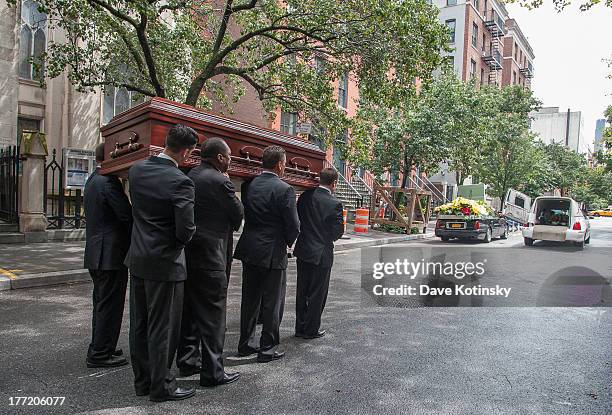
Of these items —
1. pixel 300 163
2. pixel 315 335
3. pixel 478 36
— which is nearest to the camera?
pixel 315 335

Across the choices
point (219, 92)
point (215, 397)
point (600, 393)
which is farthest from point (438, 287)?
point (219, 92)

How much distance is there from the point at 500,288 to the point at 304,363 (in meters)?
5.49

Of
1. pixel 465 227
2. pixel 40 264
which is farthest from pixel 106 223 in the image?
pixel 465 227

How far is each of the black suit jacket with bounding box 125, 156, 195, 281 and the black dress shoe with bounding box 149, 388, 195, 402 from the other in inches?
34.5

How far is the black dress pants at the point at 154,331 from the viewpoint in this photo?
11.4ft

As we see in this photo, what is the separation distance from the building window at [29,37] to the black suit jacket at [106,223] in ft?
45.6

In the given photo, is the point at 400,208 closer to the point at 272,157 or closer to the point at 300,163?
the point at 300,163

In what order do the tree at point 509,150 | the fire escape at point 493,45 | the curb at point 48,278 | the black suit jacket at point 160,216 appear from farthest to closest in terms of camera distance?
the fire escape at point 493,45
the tree at point 509,150
the curb at point 48,278
the black suit jacket at point 160,216

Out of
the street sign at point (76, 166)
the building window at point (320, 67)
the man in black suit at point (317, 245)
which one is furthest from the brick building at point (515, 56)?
the man in black suit at point (317, 245)

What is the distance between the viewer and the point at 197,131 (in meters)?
4.37

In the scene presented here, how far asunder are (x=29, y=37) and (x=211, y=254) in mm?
15975

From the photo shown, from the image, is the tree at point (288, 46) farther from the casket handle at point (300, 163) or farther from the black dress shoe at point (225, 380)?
the black dress shoe at point (225, 380)

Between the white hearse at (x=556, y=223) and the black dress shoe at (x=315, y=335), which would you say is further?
the white hearse at (x=556, y=223)

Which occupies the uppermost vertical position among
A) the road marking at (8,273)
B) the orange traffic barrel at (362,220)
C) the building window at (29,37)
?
the building window at (29,37)
